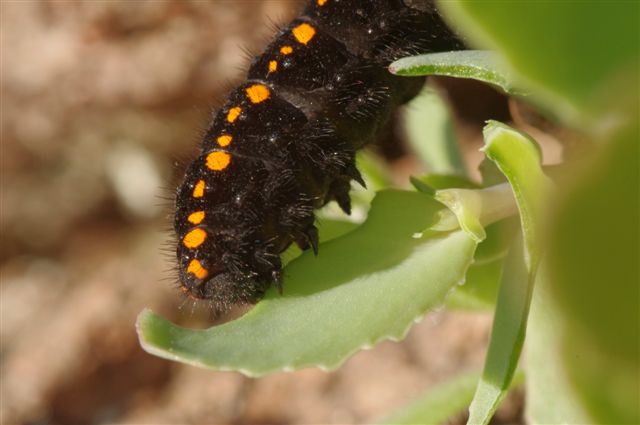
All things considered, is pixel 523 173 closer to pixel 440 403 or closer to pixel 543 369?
pixel 543 369

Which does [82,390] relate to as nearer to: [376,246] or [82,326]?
[82,326]

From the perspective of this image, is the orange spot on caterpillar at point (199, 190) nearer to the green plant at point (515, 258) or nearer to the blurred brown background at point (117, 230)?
the green plant at point (515, 258)

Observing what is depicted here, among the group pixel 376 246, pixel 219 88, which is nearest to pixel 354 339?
pixel 376 246

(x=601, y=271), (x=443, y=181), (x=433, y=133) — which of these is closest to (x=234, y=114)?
(x=443, y=181)

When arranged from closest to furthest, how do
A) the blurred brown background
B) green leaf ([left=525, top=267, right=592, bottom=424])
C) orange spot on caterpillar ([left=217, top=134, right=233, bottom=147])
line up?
green leaf ([left=525, top=267, right=592, bottom=424]) < orange spot on caterpillar ([left=217, top=134, right=233, bottom=147]) < the blurred brown background

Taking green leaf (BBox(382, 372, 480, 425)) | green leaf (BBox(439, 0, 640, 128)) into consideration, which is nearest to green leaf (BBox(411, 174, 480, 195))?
green leaf (BBox(382, 372, 480, 425))

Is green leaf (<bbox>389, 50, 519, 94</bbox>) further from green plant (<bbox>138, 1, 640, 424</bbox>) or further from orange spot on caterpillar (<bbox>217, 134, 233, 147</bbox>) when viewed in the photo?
orange spot on caterpillar (<bbox>217, 134, 233, 147</bbox>)
